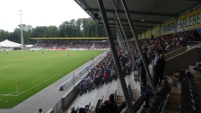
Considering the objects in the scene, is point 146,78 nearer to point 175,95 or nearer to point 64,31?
point 175,95

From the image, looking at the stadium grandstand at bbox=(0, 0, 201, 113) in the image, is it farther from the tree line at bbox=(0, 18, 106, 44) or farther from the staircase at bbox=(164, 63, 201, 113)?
the tree line at bbox=(0, 18, 106, 44)

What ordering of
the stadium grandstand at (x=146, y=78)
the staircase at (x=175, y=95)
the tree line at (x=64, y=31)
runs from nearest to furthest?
the stadium grandstand at (x=146, y=78)
the staircase at (x=175, y=95)
the tree line at (x=64, y=31)

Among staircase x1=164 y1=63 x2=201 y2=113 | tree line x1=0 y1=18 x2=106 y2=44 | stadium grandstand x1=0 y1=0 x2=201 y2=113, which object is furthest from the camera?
tree line x1=0 y1=18 x2=106 y2=44

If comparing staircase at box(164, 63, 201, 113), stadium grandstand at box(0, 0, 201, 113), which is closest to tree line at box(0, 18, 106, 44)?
stadium grandstand at box(0, 0, 201, 113)

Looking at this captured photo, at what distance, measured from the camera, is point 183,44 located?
10922 mm

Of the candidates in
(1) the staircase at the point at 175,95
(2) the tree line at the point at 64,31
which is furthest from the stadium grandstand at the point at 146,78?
(2) the tree line at the point at 64,31

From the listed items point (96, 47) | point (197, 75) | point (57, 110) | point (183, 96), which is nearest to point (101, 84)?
point (57, 110)

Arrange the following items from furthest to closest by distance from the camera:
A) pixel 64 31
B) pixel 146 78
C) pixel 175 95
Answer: pixel 64 31, pixel 146 78, pixel 175 95

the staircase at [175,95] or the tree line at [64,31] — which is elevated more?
the tree line at [64,31]

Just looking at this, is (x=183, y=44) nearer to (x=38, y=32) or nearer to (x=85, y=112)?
(x=85, y=112)

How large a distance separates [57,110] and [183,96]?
7227 mm

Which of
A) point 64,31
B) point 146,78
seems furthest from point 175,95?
point 64,31

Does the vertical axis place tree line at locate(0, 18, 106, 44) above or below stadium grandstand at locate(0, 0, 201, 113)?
above

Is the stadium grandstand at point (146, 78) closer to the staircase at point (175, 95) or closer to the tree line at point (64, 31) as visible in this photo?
the staircase at point (175, 95)
